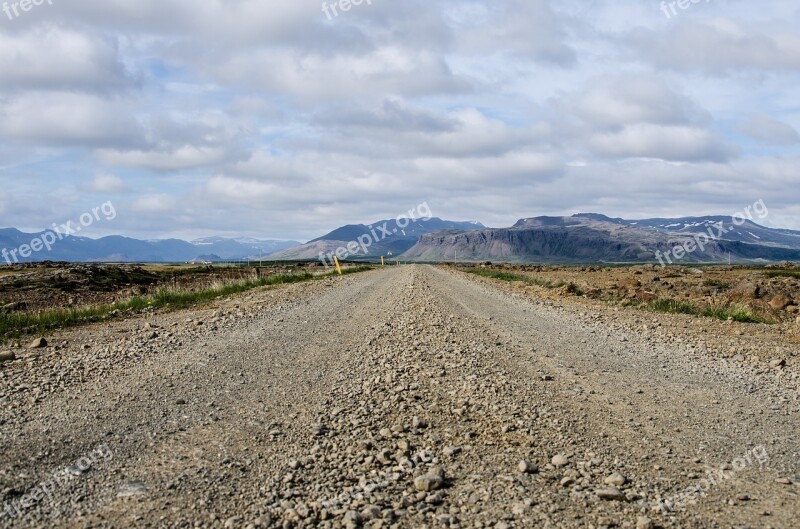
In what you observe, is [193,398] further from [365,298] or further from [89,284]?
[89,284]

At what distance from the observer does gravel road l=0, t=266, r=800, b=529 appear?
4.38 metres

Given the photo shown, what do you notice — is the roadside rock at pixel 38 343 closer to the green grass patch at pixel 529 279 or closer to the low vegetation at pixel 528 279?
the green grass patch at pixel 529 279

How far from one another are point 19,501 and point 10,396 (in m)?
3.50

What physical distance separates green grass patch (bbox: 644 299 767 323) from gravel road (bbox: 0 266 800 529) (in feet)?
19.8

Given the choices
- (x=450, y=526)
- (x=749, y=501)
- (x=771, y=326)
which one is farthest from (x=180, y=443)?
(x=771, y=326)

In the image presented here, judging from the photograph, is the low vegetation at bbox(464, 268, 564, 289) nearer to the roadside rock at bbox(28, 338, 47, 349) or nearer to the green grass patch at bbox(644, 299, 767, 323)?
the green grass patch at bbox(644, 299, 767, 323)

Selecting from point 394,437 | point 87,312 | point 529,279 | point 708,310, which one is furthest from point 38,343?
point 529,279

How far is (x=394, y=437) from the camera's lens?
5.84 metres

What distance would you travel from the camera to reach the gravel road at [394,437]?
4.38 meters

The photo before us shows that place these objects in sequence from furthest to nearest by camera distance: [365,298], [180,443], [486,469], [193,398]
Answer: [365,298], [193,398], [180,443], [486,469]

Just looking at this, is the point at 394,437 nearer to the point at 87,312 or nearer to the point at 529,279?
the point at 87,312

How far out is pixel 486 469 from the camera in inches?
200

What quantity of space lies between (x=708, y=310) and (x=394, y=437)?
1476 cm

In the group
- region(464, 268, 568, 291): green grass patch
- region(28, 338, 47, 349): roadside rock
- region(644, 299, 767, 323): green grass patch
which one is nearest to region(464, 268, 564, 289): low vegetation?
region(464, 268, 568, 291): green grass patch
